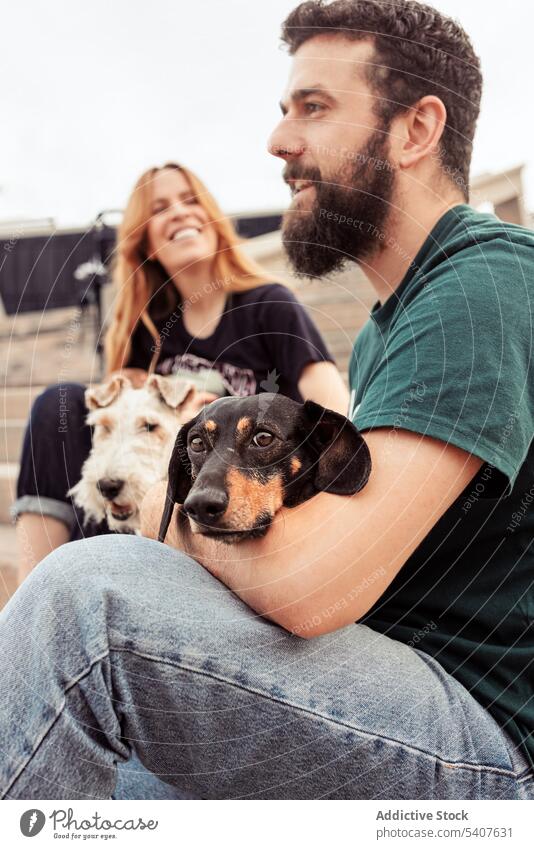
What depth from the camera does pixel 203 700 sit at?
839mm

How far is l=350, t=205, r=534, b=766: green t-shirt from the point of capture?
0.82 m

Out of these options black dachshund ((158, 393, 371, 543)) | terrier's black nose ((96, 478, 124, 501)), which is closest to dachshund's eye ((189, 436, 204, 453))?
black dachshund ((158, 393, 371, 543))

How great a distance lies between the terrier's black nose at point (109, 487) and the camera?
1.06 metres

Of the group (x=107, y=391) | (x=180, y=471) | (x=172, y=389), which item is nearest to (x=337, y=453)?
(x=180, y=471)

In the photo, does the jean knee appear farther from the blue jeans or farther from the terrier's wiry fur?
the terrier's wiry fur

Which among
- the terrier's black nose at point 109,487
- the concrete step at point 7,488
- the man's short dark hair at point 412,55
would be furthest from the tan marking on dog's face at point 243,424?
the concrete step at point 7,488

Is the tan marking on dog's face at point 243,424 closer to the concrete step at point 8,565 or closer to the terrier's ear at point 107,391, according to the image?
the terrier's ear at point 107,391

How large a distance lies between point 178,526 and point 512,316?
1.60ft

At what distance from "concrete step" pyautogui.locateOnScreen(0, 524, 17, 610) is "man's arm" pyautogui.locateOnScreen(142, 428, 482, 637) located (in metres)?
0.52

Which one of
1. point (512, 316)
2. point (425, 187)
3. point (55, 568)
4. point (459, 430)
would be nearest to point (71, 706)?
point (55, 568)

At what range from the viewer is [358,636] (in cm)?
91

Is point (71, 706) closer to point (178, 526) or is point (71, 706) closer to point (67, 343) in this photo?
point (178, 526)

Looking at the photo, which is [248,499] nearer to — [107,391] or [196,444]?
[196,444]
